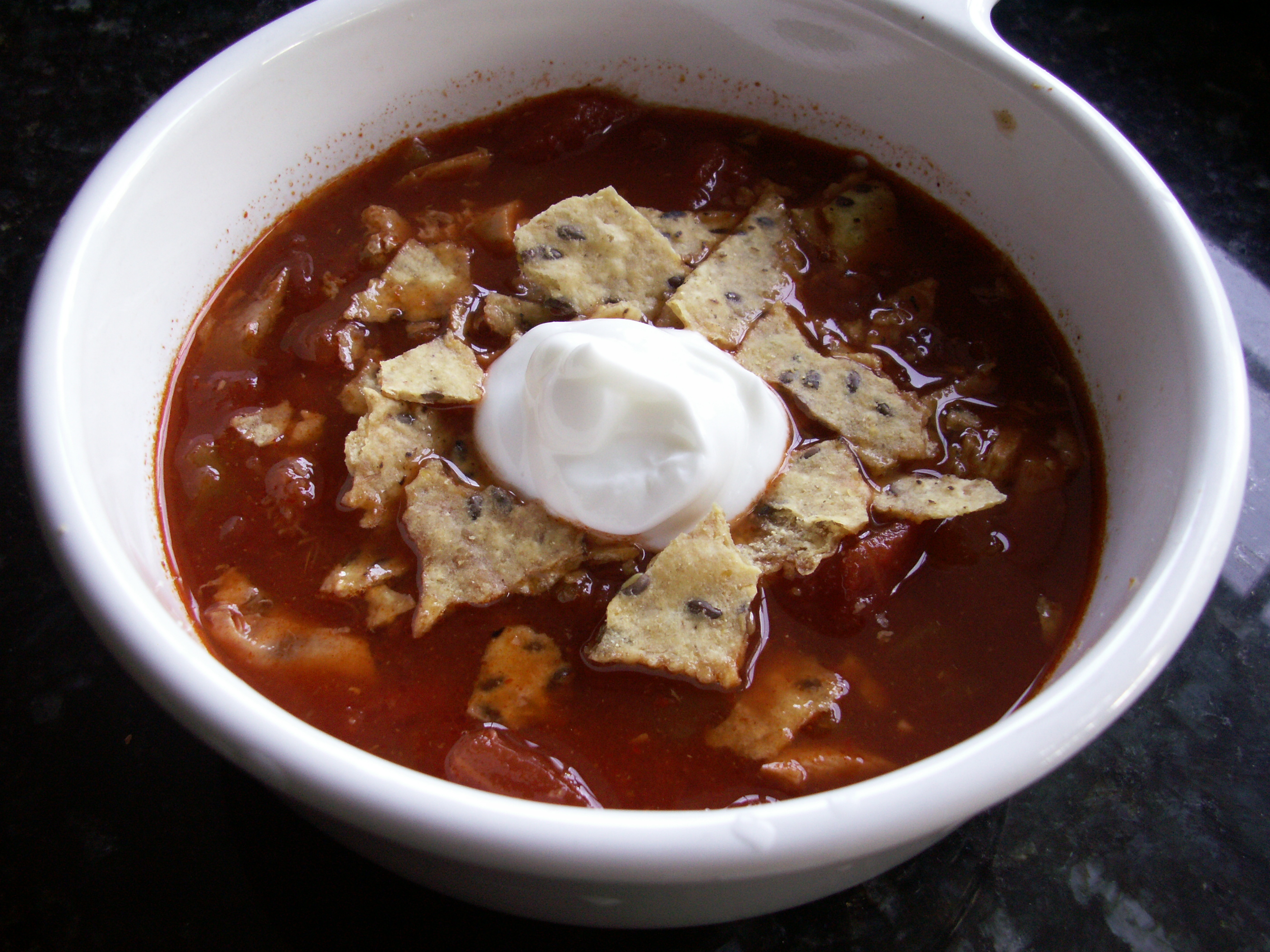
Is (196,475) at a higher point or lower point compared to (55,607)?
higher

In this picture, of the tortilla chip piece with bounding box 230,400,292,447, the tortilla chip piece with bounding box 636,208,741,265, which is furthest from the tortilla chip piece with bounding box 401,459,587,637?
the tortilla chip piece with bounding box 636,208,741,265

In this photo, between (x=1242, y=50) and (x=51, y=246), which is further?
(x=1242, y=50)

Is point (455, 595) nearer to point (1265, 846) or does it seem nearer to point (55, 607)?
point (55, 607)

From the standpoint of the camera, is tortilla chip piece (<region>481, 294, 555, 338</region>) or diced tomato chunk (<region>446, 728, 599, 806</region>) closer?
diced tomato chunk (<region>446, 728, 599, 806</region>)

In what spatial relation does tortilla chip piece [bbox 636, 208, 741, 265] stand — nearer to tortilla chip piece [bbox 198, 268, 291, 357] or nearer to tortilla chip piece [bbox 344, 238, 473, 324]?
tortilla chip piece [bbox 344, 238, 473, 324]

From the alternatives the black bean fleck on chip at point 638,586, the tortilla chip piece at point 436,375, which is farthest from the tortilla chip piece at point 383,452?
the black bean fleck on chip at point 638,586

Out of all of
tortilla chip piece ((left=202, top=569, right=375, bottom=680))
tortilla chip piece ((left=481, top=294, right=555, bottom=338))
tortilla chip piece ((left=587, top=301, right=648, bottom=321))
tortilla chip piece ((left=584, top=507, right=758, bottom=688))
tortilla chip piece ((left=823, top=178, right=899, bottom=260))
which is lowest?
tortilla chip piece ((left=202, top=569, right=375, bottom=680))

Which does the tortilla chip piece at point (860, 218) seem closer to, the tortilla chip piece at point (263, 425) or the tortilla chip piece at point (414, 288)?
the tortilla chip piece at point (414, 288)

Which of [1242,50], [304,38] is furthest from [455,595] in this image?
[1242,50]
